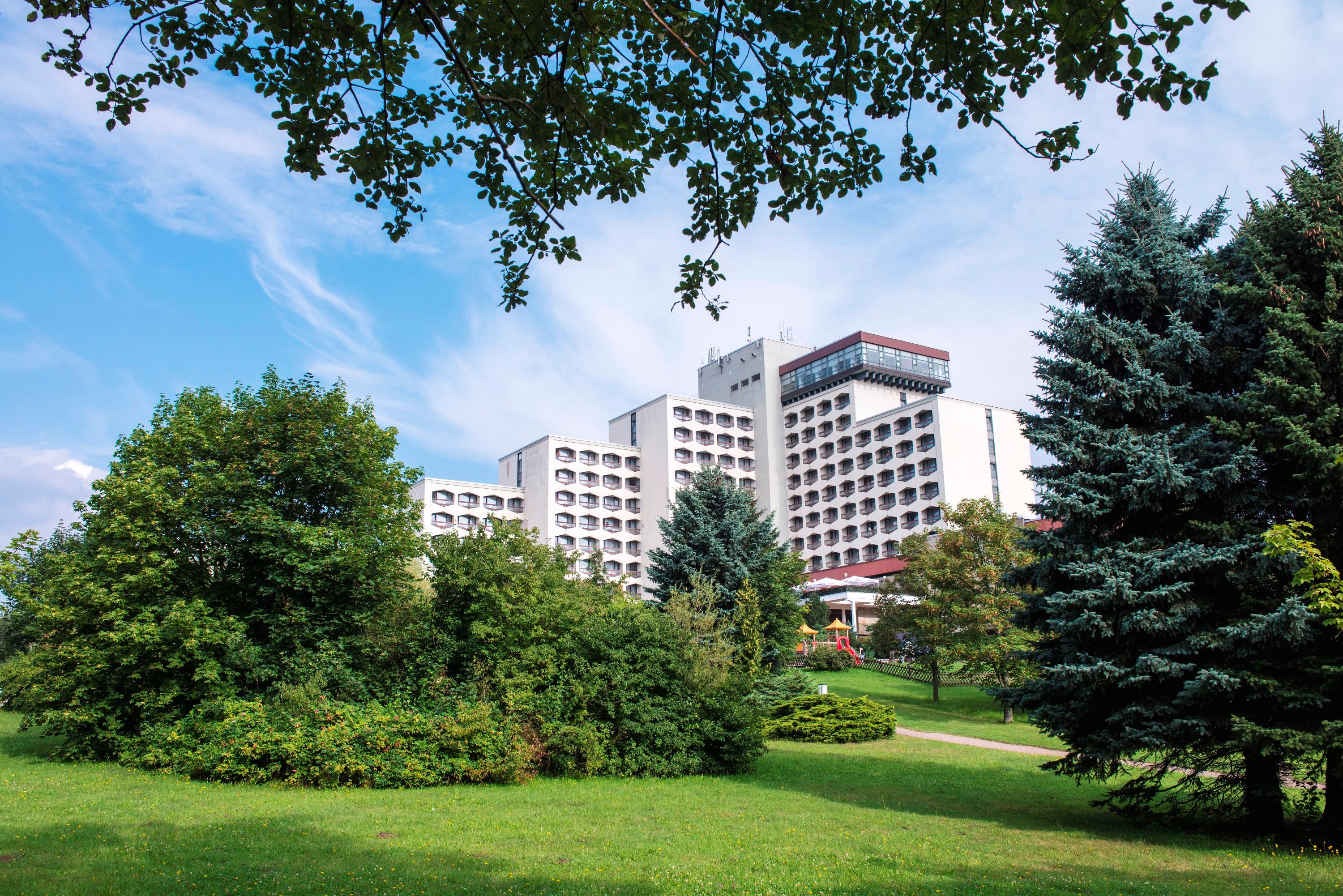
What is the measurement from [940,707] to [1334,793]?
2555 centimetres

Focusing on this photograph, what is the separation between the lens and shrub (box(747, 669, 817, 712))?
30.2 m

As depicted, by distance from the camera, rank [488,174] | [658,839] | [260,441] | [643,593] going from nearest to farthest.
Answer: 1. [488,174]
2. [658,839]
3. [260,441]
4. [643,593]

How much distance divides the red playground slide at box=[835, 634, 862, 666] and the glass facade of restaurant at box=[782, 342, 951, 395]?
38058mm

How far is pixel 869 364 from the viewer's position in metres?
93.4

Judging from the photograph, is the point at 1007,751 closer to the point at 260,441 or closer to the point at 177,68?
the point at 260,441

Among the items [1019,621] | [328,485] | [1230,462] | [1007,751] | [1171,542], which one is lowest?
[1007,751]

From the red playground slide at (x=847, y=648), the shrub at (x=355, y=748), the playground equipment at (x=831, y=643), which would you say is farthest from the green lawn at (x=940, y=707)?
the shrub at (x=355, y=748)

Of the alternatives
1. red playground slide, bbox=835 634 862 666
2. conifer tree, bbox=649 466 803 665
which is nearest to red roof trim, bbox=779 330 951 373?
red playground slide, bbox=835 634 862 666

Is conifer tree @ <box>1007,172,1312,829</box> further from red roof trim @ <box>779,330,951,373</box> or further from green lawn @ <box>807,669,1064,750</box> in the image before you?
red roof trim @ <box>779,330,951,373</box>

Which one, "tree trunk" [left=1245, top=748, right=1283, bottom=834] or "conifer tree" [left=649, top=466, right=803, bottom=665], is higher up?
"conifer tree" [left=649, top=466, right=803, bottom=665]

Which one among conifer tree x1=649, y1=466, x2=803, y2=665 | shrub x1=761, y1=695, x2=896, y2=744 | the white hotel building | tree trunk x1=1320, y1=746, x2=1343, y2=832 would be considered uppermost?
the white hotel building

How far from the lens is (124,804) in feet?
47.6

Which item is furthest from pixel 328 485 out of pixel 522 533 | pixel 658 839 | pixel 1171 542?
pixel 1171 542

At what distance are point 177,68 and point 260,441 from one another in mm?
18643
